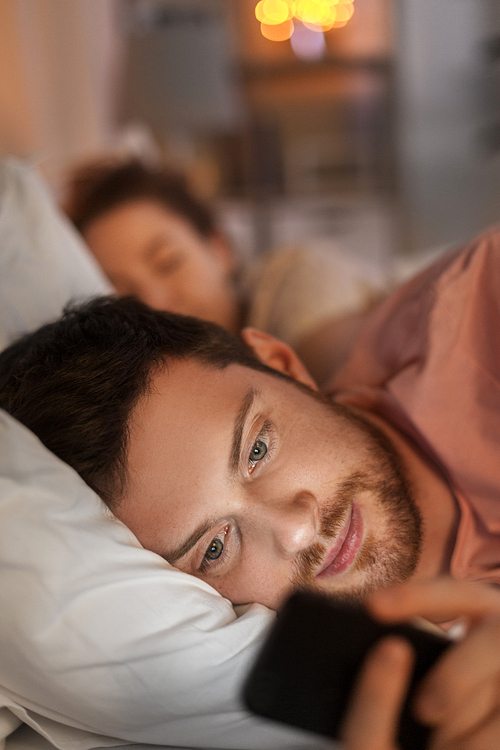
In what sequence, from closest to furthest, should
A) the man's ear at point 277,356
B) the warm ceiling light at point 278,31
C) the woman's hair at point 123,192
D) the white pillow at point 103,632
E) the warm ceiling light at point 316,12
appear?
the white pillow at point 103,632, the man's ear at point 277,356, the woman's hair at point 123,192, the warm ceiling light at point 316,12, the warm ceiling light at point 278,31

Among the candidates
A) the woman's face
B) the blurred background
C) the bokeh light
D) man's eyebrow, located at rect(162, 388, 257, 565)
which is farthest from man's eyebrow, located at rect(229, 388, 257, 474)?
the bokeh light

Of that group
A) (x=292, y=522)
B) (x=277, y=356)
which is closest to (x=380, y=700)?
(x=292, y=522)

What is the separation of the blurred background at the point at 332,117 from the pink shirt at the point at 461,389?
6.62 feet

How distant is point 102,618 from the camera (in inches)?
19.5

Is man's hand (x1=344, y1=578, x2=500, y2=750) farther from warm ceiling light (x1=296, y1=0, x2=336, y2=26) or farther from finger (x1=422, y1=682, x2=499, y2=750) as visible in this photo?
warm ceiling light (x1=296, y1=0, x2=336, y2=26)

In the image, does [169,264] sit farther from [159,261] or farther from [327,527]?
Result: [327,527]

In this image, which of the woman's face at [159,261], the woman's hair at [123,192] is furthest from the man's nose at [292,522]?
the woman's hair at [123,192]

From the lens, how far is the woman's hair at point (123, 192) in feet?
5.26

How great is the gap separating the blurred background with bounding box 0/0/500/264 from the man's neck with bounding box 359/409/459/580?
212cm

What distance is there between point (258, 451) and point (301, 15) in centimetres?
275

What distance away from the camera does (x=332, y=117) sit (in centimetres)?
321

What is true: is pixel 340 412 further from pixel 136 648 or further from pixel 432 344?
pixel 136 648

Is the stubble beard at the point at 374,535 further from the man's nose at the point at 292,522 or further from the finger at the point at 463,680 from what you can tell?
the finger at the point at 463,680

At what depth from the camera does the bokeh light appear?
2.76m
